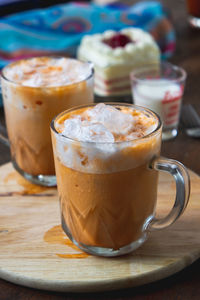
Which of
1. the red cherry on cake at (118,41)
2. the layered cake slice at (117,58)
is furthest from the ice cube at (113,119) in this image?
the red cherry on cake at (118,41)

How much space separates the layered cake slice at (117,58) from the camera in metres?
1.64

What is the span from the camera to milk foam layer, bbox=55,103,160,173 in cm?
73

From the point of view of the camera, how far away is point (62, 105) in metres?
1.00

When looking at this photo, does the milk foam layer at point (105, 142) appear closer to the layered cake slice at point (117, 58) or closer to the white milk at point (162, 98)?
the white milk at point (162, 98)

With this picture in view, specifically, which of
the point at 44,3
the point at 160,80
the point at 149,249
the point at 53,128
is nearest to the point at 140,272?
the point at 149,249

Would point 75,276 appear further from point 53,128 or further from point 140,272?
point 53,128

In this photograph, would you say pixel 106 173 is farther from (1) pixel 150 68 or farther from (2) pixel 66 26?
(2) pixel 66 26

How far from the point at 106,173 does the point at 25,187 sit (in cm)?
38

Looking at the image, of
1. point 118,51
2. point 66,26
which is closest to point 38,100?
point 118,51

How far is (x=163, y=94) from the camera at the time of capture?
1397mm

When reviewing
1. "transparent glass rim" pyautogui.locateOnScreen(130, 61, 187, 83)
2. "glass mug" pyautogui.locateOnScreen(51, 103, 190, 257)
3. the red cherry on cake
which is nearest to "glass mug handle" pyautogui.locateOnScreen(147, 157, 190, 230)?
"glass mug" pyautogui.locateOnScreen(51, 103, 190, 257)

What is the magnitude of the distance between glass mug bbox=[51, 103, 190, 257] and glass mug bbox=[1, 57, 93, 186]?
0.15m

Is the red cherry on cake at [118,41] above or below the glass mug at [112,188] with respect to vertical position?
below

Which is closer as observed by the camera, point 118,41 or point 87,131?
point 87,131
